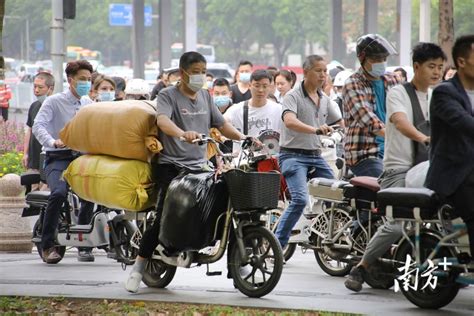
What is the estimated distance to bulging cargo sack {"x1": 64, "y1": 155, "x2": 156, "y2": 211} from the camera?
443 inches

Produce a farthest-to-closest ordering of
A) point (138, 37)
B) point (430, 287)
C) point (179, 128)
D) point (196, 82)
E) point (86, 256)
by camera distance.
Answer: point (138, 37) → point (86, 256) → point (196, 82) → point (179, 128) → point (430, 287)

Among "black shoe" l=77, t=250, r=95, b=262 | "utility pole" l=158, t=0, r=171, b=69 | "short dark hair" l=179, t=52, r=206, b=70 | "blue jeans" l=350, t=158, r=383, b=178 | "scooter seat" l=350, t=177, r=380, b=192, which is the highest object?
"utility pole" l=158, t=0, r=171, b=69

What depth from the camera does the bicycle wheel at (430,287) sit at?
9.75 meters

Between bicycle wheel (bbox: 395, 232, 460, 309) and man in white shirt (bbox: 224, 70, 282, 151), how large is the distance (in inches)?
202

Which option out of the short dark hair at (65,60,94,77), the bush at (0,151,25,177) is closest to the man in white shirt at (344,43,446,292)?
the short dark hair at (65,60,94,77)

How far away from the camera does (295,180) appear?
41.7 ft

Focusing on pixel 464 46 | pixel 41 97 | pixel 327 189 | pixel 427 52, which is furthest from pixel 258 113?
pixel 464 46

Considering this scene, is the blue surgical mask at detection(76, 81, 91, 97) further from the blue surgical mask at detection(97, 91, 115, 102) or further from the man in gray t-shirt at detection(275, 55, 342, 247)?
the man in gray t-shirt at detection(275, 55, 342, 247)

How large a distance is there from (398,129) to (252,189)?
4.00ft

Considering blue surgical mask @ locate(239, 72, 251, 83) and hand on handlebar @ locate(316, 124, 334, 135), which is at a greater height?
blue surgical mask @ locate(239, 72, 251, 83)

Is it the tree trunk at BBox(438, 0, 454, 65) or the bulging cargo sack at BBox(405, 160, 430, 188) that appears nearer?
the bulging cargo sack at BBox(405, 160, 430, 188)

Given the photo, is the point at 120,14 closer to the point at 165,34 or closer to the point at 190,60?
the point at 165,34

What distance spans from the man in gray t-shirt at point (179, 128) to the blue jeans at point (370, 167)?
1.44 m

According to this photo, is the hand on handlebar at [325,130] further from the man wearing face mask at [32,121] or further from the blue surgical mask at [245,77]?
the blue surgical mask at [245,77]
